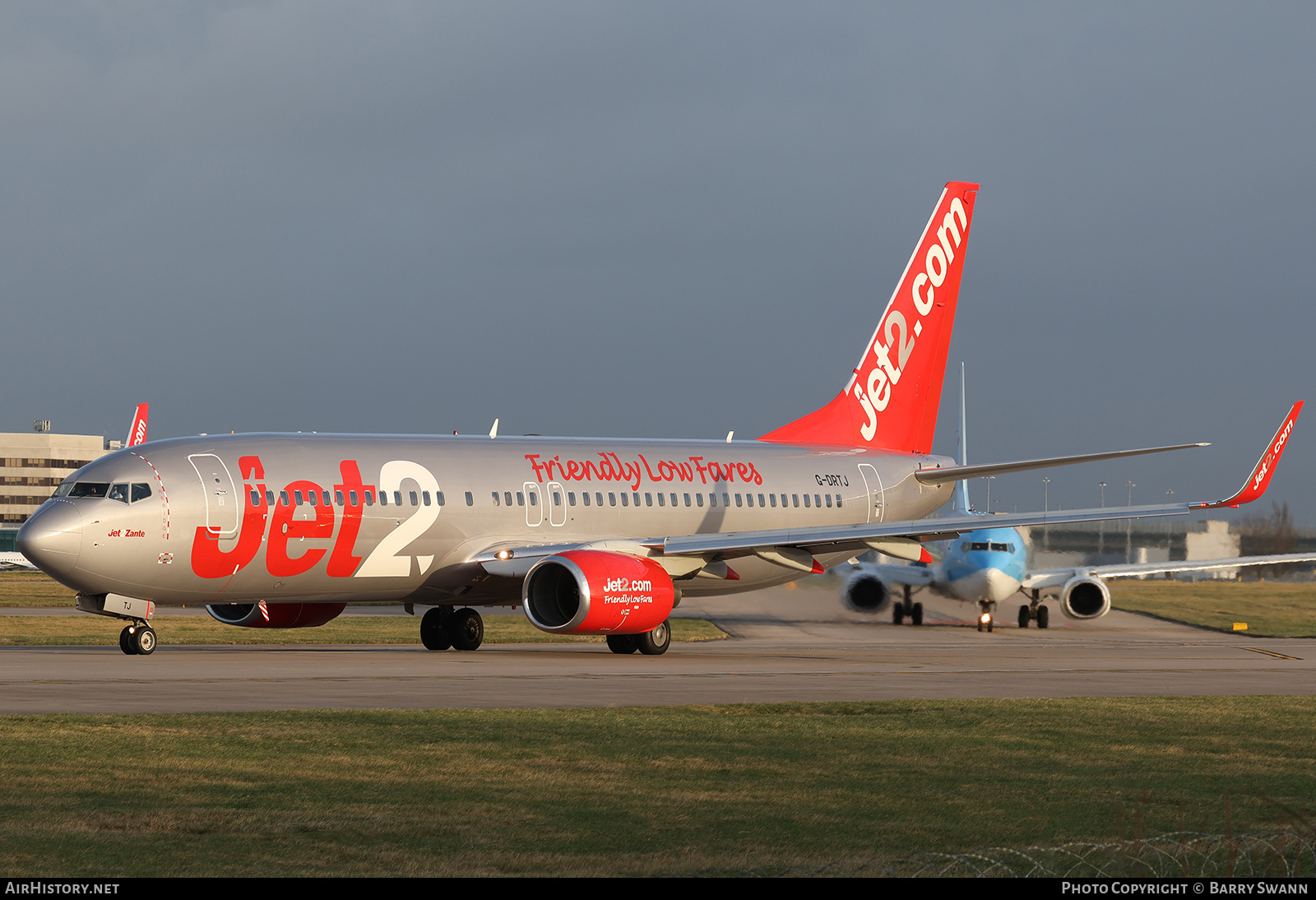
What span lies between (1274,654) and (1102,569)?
1254 cm

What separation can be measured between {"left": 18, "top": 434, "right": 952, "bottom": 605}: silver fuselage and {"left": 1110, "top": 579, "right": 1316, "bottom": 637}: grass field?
14055 millimetres

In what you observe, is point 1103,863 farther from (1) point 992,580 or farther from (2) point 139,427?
(2) point 139,427

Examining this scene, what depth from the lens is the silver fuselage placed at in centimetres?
2464

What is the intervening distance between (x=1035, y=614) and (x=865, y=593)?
4.88m

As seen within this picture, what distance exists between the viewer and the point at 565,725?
15.8 meters

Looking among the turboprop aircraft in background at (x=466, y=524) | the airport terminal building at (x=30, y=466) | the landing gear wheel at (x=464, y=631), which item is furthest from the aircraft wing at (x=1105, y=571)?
the airport terminal building at (x=30, y=466)

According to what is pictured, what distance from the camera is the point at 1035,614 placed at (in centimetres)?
4228

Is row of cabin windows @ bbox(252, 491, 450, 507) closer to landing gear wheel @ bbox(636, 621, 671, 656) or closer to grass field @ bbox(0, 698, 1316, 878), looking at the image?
landing gear wheel @ bbox(636, 621, 671, 656)

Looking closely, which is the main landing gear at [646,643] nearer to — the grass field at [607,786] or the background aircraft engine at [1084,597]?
the grass field at [607,786]

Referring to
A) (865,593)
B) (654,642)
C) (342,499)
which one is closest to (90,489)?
(342,499)

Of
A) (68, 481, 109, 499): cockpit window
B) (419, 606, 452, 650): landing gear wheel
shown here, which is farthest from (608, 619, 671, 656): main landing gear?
Answer: (68, 481, 109, 499): cockpit window

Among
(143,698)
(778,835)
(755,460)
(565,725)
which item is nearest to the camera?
(778,835)
